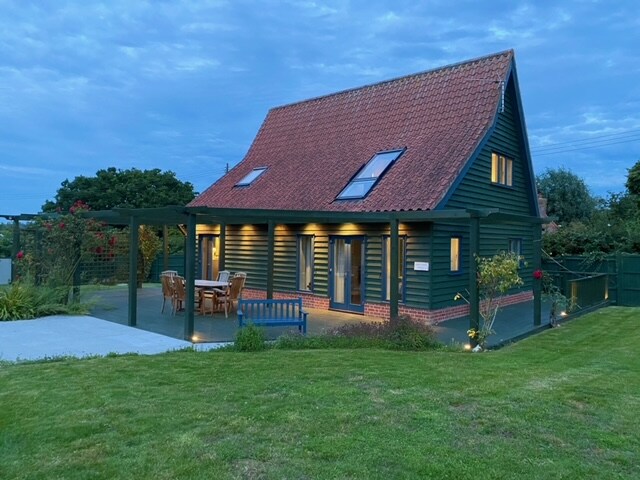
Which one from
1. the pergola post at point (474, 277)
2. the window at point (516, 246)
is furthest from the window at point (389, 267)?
the window at point (516, 246)

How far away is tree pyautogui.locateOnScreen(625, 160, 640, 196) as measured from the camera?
22.3 meters

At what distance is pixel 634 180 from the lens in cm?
2244

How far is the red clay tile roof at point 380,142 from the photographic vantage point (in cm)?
1239

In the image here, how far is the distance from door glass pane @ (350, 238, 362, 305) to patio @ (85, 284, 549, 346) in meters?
0.55

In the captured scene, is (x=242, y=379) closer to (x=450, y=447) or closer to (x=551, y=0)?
(x=450, y=447)

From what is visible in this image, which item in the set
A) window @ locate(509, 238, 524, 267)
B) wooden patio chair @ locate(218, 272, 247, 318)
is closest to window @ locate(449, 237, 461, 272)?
window @ locate(509, 238, 524, 267)

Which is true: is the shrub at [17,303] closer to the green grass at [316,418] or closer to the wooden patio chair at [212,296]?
the wooden patio chair at [212,296]

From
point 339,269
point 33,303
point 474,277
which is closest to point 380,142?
point 339,269

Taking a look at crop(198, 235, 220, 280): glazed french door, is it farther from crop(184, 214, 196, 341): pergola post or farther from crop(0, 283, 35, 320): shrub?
crop(184, 214, 196, 341): pergola post

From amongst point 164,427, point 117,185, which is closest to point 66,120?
point 117,185

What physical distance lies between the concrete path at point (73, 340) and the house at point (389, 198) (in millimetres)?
2638

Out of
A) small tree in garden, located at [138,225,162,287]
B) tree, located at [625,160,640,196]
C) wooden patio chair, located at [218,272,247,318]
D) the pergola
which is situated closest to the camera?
the pergola

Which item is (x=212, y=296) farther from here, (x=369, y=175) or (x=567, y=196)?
(x=567, y=196)

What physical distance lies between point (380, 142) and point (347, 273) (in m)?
4.31
